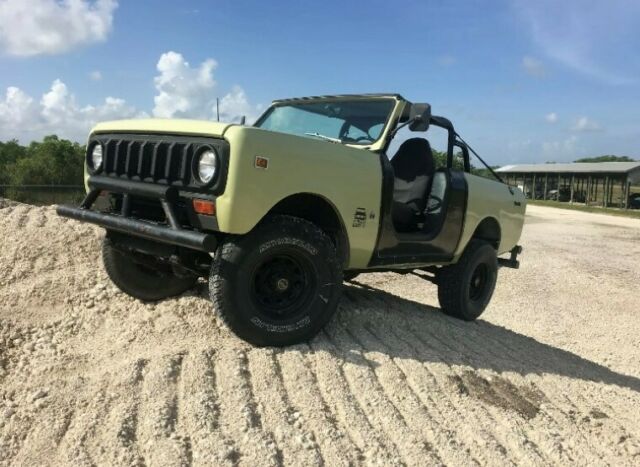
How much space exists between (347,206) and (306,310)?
0.82 m

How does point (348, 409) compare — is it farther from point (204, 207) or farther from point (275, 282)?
point (204, 207)

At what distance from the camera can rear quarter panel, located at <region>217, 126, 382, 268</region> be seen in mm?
3572

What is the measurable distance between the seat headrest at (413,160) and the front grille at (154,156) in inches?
104

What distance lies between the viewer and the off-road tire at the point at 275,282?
378 cm

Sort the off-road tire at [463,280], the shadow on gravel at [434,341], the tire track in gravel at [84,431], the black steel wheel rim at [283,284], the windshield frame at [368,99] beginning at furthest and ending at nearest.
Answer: the off-road tire at [463,280] < the windshield frame at [368,99] < the shadow on gravel at [434,341] < the black steel wheel rim at [283,284] < the tire track in gravel at [84,431]

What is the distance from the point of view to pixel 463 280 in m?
6.12

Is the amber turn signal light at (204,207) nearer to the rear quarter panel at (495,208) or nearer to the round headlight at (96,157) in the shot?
the round headlight at (96,157)

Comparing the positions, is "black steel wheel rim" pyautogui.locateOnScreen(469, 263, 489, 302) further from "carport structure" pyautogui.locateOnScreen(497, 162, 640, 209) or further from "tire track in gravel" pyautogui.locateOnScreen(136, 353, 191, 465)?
"carport structure" pyautogui.locateOnScreen(497, 162, 640, 209)

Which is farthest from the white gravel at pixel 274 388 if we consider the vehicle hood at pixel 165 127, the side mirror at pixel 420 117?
the side mirror at pixel 420 117

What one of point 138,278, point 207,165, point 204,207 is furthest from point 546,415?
point 138,278

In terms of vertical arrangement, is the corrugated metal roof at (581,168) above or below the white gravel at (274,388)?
above

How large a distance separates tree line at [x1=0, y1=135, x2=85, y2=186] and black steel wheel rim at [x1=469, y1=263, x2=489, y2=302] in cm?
1275

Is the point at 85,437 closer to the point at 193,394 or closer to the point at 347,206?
the point at 193,394

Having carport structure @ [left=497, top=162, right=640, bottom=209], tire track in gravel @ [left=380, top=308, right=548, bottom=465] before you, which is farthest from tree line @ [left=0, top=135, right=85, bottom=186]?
carport structure @ [left=497, top=162, right=640, bottom=209]
